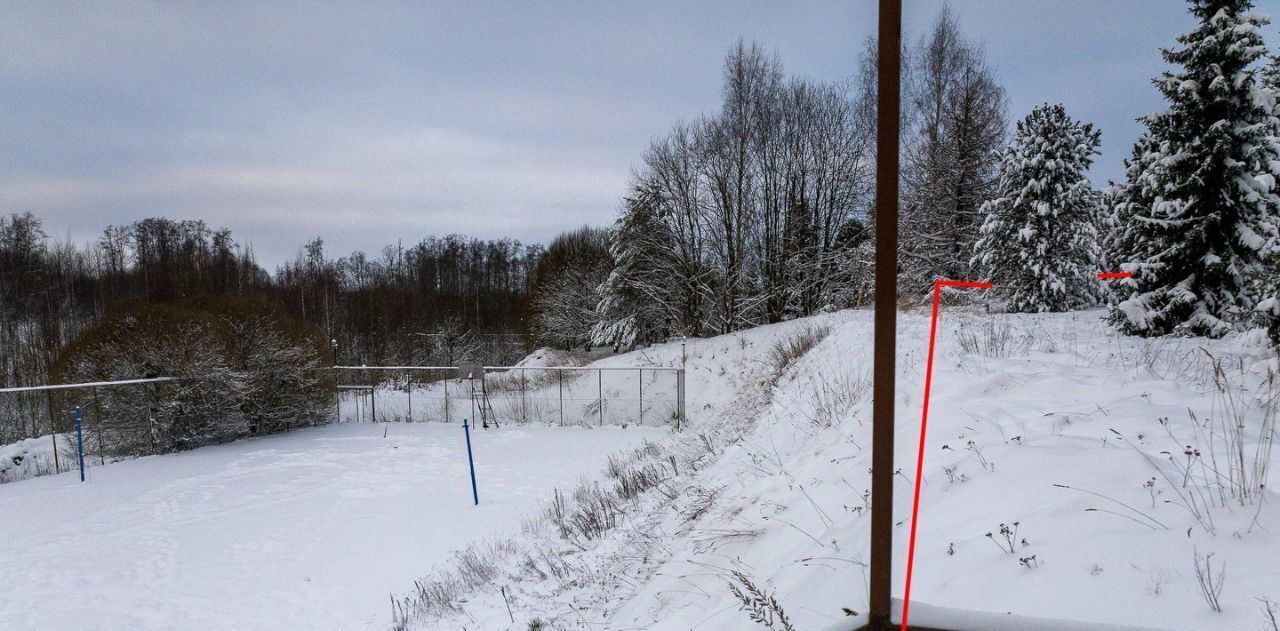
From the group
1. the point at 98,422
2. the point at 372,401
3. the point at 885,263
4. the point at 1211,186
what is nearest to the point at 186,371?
the point at 98,422

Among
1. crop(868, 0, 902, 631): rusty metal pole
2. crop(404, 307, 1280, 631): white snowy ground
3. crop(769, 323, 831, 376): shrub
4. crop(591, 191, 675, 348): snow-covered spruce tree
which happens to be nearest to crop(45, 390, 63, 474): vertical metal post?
crop(404, 307, 1280, 631): white snowy ground

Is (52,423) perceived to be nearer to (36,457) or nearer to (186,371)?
(36,457)

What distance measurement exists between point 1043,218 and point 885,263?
19748 millimetres

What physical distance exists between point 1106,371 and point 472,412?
2065 centimetres

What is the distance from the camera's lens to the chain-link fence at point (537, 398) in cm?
2120

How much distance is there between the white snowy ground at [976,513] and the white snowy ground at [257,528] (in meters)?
2.45

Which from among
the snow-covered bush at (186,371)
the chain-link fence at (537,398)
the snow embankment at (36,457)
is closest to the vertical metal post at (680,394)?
the chain-link fence at (537,398)

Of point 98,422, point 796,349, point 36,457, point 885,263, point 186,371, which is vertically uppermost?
point 885,263

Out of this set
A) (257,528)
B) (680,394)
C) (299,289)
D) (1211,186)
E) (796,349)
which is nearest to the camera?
(1211,186)

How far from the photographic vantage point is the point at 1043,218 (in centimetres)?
1755

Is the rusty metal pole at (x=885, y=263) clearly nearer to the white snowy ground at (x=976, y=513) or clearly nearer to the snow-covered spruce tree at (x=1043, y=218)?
the white snowy ground at (x=976, y=513)

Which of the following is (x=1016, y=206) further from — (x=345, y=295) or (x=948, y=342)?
(x=345, y=295)

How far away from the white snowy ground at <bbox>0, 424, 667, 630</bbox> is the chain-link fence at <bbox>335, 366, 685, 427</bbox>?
309cm

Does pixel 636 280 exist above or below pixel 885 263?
above
